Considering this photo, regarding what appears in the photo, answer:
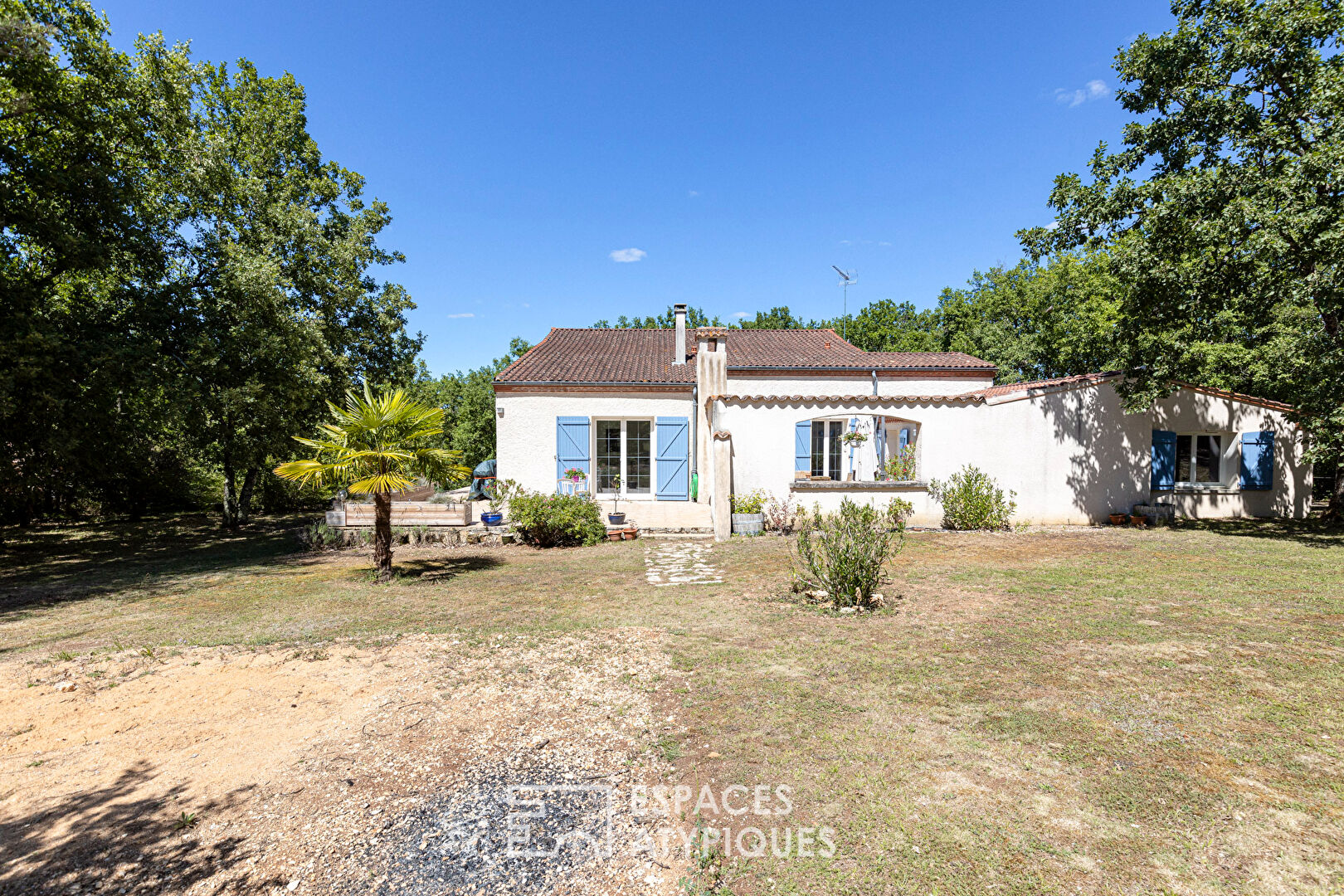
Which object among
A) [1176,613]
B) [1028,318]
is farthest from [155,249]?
[1028,318]

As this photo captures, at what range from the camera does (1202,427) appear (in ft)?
41.2

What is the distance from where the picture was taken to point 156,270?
11961 mm

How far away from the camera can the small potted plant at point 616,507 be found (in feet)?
38.0

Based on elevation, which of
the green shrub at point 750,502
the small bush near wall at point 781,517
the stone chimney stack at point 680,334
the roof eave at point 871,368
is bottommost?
the small bush near wall at point 781,517

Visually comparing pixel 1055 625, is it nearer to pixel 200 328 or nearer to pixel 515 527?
pixel 515 527

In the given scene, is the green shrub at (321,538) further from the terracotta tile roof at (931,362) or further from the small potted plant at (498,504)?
the terracotta tile roof at (931,362)

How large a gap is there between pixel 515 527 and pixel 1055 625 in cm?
890

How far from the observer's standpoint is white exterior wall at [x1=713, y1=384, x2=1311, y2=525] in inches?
460

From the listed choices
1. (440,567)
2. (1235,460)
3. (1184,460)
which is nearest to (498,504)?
(440,567)

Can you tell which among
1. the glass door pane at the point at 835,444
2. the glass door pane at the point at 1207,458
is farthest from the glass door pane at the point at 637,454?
the glass door pane at the point at 1207,458

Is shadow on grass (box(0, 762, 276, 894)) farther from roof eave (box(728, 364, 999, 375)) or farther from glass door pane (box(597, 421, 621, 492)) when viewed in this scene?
roof eave (box(728, 364, 999, 375))

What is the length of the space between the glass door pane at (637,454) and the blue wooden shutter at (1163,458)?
11369 mm

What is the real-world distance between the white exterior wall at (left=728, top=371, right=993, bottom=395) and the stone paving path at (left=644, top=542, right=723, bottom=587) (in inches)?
239

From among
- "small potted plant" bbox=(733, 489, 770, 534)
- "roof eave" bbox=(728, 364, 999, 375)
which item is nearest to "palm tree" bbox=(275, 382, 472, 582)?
"small potted plant" bbox=(733, 489, 770, 534)
